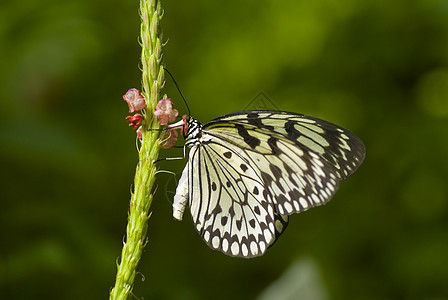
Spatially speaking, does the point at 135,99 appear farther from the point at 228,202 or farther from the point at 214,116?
the point at 214,116

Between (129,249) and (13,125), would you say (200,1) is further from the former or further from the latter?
(129,249)

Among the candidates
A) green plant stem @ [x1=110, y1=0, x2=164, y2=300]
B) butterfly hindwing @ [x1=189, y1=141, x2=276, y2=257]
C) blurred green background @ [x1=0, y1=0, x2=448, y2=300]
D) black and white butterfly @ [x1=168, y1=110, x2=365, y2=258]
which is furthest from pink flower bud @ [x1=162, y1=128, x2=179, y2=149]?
blurred green background @ [x1=0, y1=0, x2=448, y2=300]

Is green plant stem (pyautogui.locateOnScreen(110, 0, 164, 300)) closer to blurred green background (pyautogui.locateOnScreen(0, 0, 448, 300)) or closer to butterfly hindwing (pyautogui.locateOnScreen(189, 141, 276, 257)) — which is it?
butterfly hindwing (pyautogui.locateOnScreen(189, 141, 276, 257))

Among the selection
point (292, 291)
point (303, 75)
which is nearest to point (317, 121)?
point (292, 291)

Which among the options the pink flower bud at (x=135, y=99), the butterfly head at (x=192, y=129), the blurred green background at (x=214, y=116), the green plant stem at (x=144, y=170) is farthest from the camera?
the blurred green background at (x=214, y=116)

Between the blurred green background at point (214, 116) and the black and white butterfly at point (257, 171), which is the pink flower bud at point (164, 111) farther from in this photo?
the blurred green background at point (214, 116)

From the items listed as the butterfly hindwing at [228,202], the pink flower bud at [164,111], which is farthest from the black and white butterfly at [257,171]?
the pink flower bud at [164,111]
